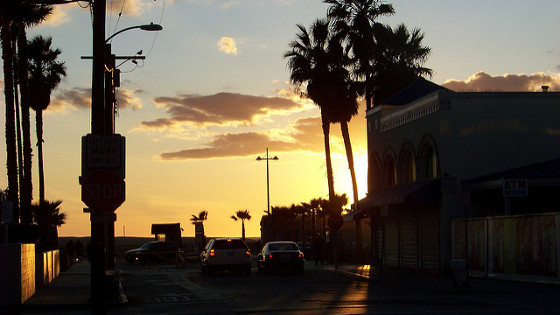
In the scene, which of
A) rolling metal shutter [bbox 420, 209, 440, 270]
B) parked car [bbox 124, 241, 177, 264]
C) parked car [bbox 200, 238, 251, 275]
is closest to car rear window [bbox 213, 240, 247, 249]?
parked car [bbox 200, 238, 251, 275]

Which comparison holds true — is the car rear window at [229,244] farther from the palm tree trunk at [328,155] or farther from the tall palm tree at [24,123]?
the palm tree trunk at [328,155]

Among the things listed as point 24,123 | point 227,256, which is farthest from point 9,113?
point 227,256

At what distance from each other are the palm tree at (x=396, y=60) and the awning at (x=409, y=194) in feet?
38.7

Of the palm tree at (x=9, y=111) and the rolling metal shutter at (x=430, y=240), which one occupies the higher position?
the palm tree at (x=9, y=111)

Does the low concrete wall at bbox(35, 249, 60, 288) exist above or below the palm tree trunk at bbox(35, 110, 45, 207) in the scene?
below

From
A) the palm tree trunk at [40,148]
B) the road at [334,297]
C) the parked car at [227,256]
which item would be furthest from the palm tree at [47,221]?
the road at [334,297]

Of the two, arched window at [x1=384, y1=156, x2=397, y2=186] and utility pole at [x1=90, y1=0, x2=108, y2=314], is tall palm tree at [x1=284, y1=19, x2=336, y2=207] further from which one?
utility pole at [x1=90, y1=0, x2=108, y2=314]

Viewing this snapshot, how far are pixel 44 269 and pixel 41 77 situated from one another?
24963mm

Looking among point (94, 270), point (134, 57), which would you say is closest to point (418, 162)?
point (134, 57)

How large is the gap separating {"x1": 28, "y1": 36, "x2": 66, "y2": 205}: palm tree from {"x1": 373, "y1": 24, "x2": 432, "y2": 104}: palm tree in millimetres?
19038

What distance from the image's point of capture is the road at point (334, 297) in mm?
18234

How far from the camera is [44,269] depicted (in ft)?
89.0

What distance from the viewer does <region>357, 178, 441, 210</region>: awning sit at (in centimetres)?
3169

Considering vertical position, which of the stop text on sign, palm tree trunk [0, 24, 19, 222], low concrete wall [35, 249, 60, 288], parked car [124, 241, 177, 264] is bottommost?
parked car [124, 241, 177, 264]
